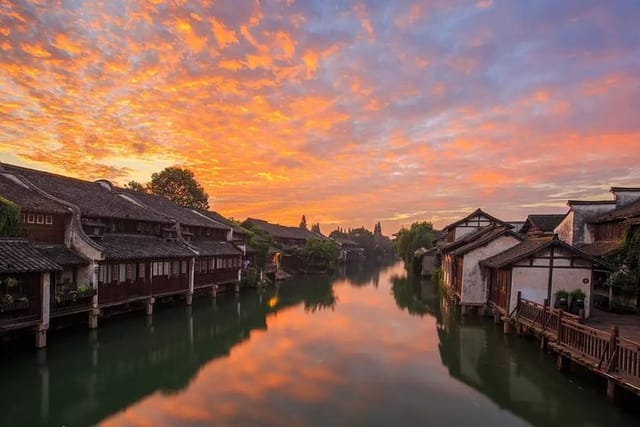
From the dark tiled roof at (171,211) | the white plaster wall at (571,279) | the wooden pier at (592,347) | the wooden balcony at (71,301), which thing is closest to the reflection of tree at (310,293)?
the dark tiled roof at (171,211)

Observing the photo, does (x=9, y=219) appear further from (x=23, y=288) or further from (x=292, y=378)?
(x=292, y=378)

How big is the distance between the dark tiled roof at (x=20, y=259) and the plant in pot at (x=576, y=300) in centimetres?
2295

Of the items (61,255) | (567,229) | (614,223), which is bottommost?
(61,255)

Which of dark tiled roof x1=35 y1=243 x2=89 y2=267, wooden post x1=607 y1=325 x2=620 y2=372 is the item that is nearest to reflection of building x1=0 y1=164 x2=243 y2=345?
dark tiled roof x1=35 y1=243 x2=89 y2=267

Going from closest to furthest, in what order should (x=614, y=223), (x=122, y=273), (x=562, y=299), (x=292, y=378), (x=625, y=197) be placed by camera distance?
(x=292, y=378)
(x=562, y=299)
(x=122, y=273)
(x=614, y=223)
(x=625, y=197)

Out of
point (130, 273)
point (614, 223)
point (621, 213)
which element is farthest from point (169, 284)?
point (614, 223)

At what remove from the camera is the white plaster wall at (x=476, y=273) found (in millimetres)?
26984

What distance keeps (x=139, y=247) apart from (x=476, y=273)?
72.3ft

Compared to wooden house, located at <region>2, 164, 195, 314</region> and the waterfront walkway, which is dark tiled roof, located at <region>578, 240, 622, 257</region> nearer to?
the waterfront walkway

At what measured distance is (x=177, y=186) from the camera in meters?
63.4

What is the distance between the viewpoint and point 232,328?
80.3 feet

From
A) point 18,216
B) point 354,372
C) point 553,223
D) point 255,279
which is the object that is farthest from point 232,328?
point 553,223

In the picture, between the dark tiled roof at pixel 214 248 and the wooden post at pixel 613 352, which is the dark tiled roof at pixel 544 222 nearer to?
the wooden post at pixel 613 352

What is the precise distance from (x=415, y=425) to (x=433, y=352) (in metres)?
8.06
